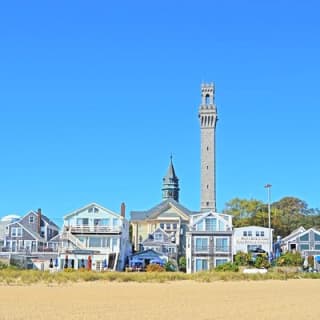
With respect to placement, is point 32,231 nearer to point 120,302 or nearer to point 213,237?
point 213,237

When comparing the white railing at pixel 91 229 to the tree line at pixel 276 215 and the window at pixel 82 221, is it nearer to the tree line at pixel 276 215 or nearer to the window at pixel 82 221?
the window at pixel 82 221

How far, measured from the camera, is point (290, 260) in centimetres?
6581

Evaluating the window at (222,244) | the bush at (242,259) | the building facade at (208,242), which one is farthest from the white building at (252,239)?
Result: the bush at (242,259)

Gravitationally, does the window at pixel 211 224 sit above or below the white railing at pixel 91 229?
above

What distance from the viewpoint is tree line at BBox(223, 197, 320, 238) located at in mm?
93188

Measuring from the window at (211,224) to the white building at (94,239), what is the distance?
10343 millimetres

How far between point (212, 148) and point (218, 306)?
78760mm

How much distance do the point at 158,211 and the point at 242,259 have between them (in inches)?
1071

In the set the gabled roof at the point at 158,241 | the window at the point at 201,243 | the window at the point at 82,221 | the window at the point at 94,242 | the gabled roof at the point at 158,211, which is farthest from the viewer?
the gabled roof at the point at 158,211

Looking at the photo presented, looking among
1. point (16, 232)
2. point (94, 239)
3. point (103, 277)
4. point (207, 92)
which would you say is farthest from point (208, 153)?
point (103, 277)

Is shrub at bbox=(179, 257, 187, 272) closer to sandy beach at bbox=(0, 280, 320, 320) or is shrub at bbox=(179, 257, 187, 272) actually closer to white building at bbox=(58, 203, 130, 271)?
white building at bbox=(58, 203, 130, 271)

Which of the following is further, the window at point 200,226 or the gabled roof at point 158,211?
the gabled roof at point 158,211

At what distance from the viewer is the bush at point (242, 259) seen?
216 feet

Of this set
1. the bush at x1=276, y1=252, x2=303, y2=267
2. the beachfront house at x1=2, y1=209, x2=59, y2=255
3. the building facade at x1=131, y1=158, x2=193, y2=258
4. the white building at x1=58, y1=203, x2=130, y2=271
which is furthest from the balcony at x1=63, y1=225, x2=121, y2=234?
the bush at x1=276, y1=252, x2=303, y2=267
